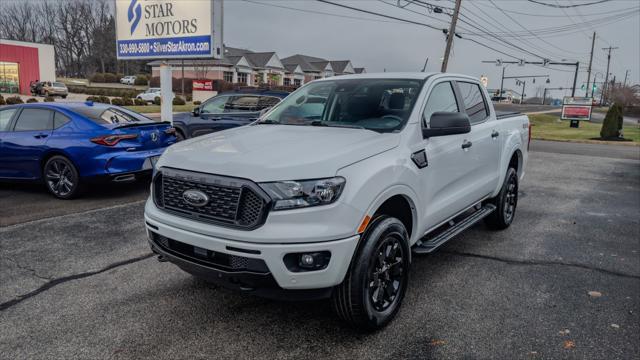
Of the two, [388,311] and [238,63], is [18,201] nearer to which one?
[388,311]

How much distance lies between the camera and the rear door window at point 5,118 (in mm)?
7660

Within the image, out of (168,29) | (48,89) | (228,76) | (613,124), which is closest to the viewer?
(168,29)

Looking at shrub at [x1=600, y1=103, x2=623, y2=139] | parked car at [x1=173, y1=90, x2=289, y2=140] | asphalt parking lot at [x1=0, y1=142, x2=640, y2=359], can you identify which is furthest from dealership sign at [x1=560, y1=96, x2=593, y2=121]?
asphalt parking lot at [x1=0, y1=142, x2=640, y2=359]

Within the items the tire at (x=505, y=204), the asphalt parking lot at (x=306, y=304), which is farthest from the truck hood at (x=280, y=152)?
the tire at (x=505, y=204)

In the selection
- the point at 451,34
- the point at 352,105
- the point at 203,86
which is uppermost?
the point at 451,34

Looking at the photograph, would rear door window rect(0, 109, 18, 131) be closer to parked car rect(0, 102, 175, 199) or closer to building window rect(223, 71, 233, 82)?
parked car rect(0, 102, 175, 199)

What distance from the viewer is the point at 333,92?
15.4ft

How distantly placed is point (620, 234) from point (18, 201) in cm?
860

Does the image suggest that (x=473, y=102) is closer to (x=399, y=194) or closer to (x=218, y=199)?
(x=399, y=194)

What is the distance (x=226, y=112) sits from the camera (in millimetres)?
10750

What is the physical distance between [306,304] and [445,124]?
6.10ft

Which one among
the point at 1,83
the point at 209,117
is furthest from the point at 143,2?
the point at 1,83

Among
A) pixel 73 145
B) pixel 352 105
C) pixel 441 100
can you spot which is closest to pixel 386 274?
pixel 352 105

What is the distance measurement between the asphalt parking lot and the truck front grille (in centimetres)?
88
